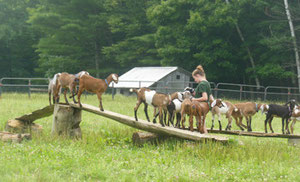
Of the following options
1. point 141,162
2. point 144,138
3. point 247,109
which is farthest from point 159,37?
point 141,162

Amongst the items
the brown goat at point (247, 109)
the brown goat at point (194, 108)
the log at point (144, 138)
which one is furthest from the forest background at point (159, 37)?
the brown goat at point (194, 108)

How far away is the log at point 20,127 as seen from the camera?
9.68 m

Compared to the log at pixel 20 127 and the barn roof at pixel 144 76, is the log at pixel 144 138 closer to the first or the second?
the log at pixel 20 127

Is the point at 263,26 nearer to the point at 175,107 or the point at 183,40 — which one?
the point at 183,40

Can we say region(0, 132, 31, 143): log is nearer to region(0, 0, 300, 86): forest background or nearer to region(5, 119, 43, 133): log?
region(5, 119, 43, 133): log

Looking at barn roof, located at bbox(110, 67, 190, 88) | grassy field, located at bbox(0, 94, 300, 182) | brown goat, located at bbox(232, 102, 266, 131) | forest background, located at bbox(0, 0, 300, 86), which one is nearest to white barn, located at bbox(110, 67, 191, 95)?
barn roof, located at bbox(110, 67, 190, 88)

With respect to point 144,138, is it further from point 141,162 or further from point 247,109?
point 247,109

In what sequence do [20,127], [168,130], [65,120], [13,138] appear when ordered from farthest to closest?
[20,127]
[65,120]
[13,138]
[168,130]

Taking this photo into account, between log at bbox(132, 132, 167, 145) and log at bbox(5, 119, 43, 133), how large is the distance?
2845mm

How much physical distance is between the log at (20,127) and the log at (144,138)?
2845mm

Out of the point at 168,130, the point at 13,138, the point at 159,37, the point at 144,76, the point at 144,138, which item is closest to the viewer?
the point at 168,130

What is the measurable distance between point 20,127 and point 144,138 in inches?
149

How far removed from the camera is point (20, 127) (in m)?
9.84

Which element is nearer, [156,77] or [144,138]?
[144,138]
